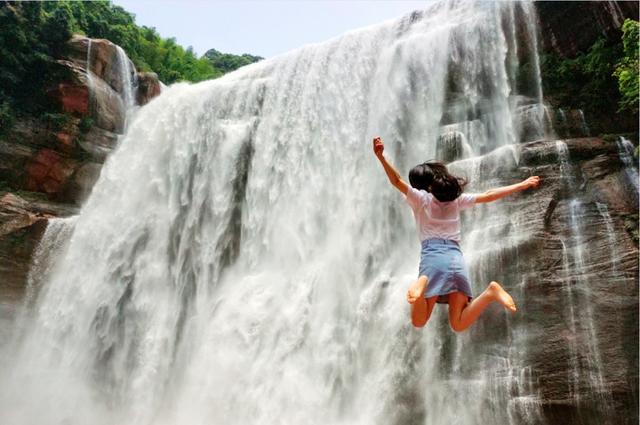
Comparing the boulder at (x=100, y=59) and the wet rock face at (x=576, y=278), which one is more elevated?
the boulder at (x=100, y=59)

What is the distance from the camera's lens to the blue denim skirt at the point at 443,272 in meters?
3.32

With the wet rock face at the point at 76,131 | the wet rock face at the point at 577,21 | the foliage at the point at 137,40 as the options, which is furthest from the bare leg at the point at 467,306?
the foliage at the point at 137,40

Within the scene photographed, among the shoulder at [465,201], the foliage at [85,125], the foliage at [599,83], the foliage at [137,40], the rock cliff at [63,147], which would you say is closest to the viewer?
the shoulder at [465,201]

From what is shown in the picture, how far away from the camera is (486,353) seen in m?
7.56

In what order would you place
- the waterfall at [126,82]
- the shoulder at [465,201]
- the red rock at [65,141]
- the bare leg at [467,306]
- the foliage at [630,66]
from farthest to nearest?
the waterfall at [126,82] → the red rock at [65,141] → the foliage at [630,66] → the shoulder at [465,201] → the bare leg at [467,306]

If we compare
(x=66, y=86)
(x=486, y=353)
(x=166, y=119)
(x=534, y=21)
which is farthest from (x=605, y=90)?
(x=66, y=86)

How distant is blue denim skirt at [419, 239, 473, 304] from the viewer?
3.32 m

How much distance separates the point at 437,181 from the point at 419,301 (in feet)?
2.45

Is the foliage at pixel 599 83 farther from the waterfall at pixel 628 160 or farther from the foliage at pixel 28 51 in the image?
the foliage at pixel 28 51

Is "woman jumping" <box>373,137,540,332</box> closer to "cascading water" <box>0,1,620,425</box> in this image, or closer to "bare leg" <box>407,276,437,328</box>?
"bare leg" <box>407,276,437,328</box>

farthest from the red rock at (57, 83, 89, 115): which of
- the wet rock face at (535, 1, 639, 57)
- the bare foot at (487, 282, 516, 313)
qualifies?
the bare foot at (487, 282, 516, 313)

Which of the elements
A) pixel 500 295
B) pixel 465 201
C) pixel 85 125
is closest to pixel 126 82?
pixel 85 125

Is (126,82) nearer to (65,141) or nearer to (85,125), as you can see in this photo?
(85,125)

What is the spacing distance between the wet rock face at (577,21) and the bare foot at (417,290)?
365 inches
